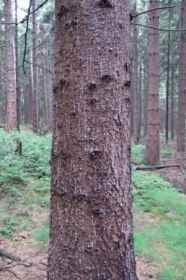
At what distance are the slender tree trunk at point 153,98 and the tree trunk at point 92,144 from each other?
9.18m

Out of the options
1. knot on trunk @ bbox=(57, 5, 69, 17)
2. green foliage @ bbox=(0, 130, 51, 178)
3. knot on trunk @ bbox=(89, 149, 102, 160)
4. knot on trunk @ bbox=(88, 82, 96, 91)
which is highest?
knot on trunk @ bbox=(57, 5, 69, 17)

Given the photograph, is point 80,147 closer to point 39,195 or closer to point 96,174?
point 96,174

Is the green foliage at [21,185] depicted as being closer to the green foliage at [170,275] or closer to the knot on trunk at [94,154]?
the green foliage at [170,275]

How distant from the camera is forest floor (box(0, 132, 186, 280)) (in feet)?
13.2

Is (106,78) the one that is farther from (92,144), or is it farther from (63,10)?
(63,10)

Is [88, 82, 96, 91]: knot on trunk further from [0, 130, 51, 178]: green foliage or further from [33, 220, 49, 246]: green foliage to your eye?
[0, 130, 51, 178]: green foliage

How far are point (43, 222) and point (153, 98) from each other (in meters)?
6.88

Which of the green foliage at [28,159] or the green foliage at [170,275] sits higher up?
the green foliage at [28,159]

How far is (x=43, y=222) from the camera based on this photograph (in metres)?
5.32

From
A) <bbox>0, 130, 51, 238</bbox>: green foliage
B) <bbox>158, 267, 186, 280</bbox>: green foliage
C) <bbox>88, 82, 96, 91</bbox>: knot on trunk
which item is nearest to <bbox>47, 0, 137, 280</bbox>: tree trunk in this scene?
<bbox>88, 82, 96, 91</bbox>: knot on trunk

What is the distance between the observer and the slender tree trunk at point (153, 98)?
10969 mm

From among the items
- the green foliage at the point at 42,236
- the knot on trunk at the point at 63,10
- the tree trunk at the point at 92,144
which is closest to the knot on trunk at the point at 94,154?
the tree trunk at the point at 92,144

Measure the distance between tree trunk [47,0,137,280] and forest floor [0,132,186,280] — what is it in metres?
1.88

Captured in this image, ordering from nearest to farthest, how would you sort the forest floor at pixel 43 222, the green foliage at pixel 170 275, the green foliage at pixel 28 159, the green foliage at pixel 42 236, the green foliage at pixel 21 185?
the green foliage at pixel 170 275, the forest floor at pixel 43 222, the green foliage at pixel 42 236, the green foliage at pixel 21 185, the green foliage at pixel 28 159
